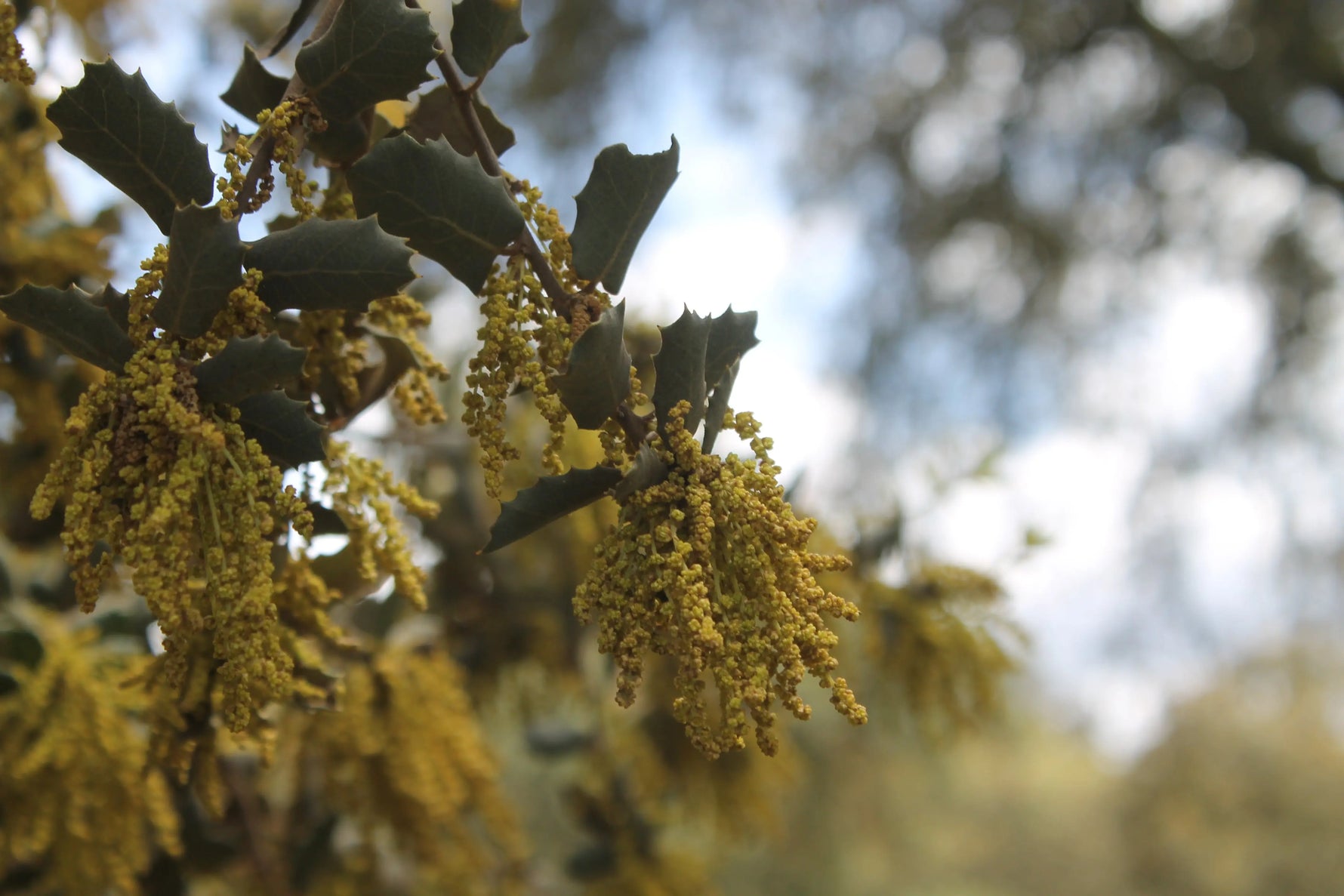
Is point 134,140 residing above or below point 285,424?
above

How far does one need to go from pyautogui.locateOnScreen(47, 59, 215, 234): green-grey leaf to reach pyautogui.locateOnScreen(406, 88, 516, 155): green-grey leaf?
0.74ft

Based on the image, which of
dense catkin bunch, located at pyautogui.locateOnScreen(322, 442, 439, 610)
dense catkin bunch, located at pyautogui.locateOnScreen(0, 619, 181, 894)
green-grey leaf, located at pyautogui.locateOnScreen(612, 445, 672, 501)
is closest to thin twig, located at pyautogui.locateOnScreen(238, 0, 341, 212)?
dense catkin bunch, located at pyautogui.locateOnScreen(322, 442, 439, 610)

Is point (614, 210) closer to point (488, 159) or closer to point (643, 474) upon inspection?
point (488, 159)

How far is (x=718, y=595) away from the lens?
2.42 ft

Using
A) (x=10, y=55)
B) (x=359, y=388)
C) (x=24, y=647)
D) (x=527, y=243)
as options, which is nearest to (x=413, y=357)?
(x=359, y=388)

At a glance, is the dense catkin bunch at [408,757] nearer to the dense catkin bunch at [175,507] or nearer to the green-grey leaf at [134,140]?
the dense catkin bunch at [175,507]

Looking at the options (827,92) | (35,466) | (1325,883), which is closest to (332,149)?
(35,466)

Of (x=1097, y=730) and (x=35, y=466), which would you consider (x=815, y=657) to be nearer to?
(x=35, y=466)

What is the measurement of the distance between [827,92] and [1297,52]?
2.02 metres

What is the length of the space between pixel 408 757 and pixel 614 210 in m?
0.92

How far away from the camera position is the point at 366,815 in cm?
158

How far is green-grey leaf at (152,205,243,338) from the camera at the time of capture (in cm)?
68

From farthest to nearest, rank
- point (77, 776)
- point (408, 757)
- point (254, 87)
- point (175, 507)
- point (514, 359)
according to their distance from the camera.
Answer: point (408, 757)
point (77, 776)
point (254, 87)
point (514, 359)
point (175, 507)

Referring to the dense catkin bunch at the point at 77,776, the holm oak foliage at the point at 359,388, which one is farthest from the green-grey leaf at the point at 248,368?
the dense catkin bunch at the point at 77,776
